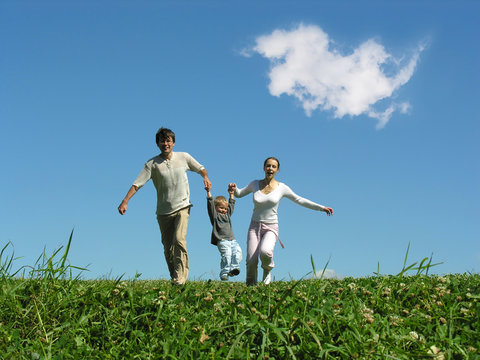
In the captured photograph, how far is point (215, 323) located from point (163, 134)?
6931mm

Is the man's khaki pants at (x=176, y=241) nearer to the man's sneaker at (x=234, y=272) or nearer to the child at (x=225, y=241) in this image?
the child at (x=225, y=241)

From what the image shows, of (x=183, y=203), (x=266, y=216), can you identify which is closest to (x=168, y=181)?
(x=183, y=203)

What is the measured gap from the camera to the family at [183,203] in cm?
1061

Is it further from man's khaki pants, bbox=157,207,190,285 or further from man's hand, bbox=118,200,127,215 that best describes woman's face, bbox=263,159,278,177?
man's hand, bbox=118,200,127,215

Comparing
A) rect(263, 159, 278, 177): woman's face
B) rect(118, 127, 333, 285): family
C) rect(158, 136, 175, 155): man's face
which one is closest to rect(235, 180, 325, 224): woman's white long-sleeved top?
rect(118, 127, 333, 285): family

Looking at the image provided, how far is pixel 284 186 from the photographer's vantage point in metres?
11.5

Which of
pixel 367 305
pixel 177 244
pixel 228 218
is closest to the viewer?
pixel 367 305

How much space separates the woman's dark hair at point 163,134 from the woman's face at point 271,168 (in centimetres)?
239

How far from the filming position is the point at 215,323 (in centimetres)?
451

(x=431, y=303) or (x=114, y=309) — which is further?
(x=431, y=303)

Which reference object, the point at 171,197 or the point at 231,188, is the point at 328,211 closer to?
the point at 231,188

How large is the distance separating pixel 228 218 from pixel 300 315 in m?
11.0

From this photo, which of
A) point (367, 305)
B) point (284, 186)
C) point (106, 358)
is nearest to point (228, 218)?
point (284, 186)

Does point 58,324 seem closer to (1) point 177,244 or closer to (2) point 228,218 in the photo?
(1) point 177,244
